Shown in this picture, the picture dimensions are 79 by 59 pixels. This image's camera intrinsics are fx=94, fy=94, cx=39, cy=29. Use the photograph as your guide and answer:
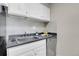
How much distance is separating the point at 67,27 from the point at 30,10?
23.5 inches

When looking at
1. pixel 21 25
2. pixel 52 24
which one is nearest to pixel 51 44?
pixel 52 24

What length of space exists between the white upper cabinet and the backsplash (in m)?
0.08

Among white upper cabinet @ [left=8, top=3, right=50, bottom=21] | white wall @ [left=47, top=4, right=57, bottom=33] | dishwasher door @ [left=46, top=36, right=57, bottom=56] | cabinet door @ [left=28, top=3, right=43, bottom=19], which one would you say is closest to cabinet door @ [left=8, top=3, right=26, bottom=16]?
white upper cabinet @ [left=8, top=3, right=50, bottom=21]

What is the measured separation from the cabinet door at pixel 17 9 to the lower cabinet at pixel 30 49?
435mm

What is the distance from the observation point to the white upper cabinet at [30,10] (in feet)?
3.72

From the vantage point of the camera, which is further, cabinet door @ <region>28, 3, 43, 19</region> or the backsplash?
cabinet door @ <region>28, 3, 43, 19</region>

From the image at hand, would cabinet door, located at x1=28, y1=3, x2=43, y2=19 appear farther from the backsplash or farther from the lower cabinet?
Result: the lower cabinet

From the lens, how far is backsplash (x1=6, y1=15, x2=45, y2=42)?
47.9 inches

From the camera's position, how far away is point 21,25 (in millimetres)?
1348

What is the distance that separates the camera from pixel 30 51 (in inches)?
42.6

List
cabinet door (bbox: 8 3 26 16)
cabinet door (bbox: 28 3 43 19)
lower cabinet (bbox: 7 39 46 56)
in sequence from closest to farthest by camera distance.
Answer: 1. lower cabinet (bbox: 7 39 46 56)
2. cabinet door (bbox: 8 3 26 16)
3. cabinet door (bbox: 28 3 43 19)

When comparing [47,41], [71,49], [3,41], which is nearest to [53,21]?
[47,41]

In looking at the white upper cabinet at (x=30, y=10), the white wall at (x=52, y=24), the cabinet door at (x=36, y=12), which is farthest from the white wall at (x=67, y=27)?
the cabinet door at (x=36, y=12)

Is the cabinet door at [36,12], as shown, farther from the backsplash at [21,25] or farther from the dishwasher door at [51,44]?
the dishwasher door at [51,44]
